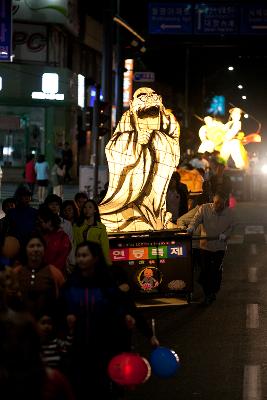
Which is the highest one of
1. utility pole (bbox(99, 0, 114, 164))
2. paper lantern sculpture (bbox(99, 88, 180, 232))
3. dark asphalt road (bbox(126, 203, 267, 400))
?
utility pole (bbox(99, 0, 114, 164))

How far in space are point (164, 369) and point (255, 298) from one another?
27.5 feet

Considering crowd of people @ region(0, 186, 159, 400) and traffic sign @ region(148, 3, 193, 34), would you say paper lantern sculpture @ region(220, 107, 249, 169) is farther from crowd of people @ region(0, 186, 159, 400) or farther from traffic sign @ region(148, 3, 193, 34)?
crowd of people @ region(0, 186, 159, 400)

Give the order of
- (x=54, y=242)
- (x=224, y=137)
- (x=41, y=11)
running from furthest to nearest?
(x=41, y=11), (x=224, y=137), (x=54, y=242)

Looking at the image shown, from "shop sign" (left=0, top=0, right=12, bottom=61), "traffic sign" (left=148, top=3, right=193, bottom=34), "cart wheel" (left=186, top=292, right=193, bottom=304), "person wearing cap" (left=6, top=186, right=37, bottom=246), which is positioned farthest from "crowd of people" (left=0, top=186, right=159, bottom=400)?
"traffic sign" (left=148, top=3, right=193, bottom=34)

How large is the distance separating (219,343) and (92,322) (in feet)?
15.8

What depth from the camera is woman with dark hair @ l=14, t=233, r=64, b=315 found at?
7.63 meters

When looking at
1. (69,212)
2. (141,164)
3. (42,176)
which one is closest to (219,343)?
(69,212)

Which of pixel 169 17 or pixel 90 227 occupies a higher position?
pixel 169 17

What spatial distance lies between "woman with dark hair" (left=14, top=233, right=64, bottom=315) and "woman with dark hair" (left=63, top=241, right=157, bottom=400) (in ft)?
1.32

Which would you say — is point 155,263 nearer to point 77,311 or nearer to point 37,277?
point 37,277

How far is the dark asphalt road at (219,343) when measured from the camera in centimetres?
941

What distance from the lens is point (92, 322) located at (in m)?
7.16

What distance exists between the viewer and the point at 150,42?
128ft

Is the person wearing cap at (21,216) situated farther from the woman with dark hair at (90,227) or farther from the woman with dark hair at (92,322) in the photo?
the woman with dark hair at (92,322)
